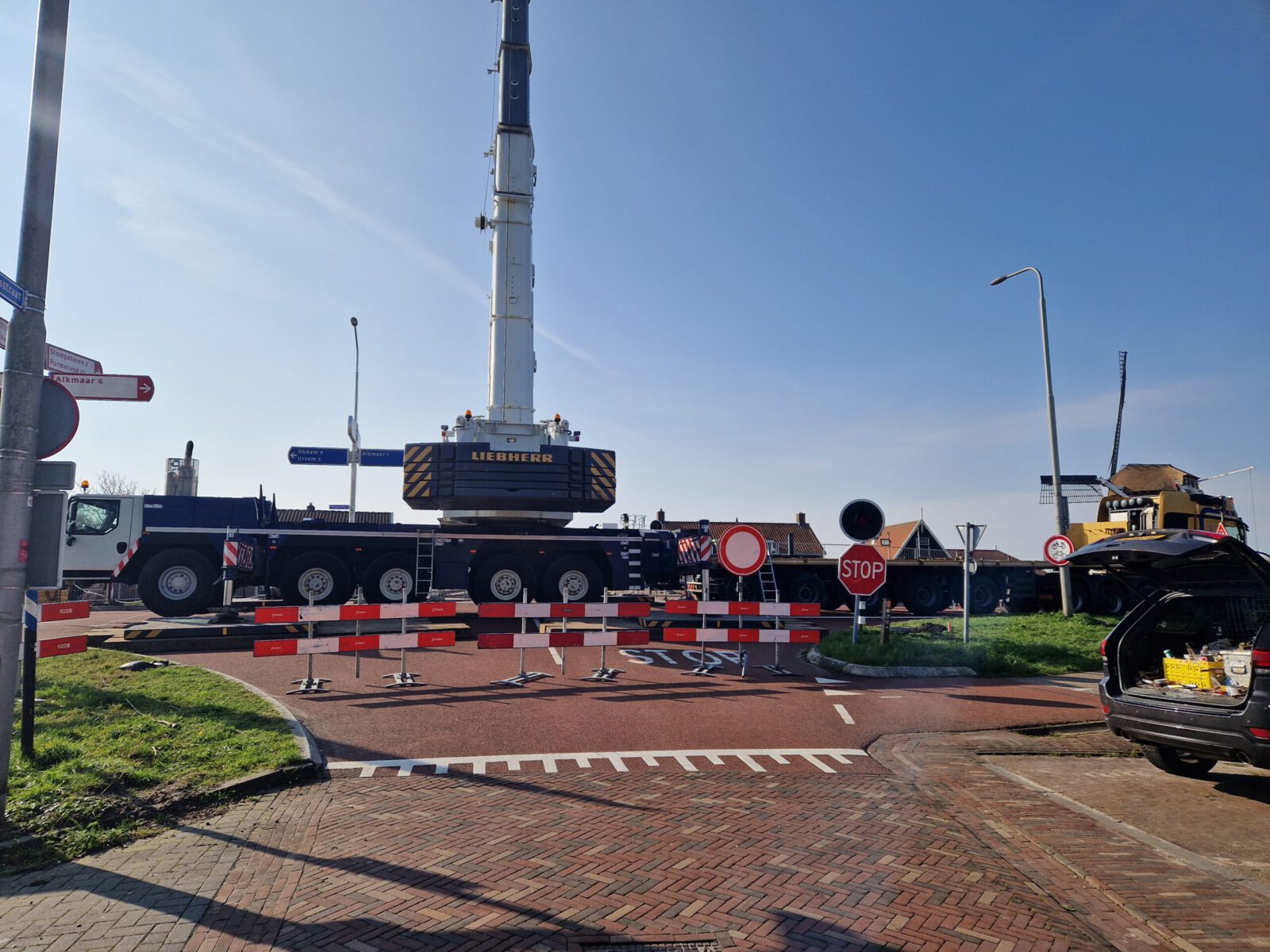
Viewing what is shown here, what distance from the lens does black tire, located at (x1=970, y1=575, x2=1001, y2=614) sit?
21.8m

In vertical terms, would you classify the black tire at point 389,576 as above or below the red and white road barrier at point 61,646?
above

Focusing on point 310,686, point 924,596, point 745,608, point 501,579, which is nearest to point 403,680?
point 310,686

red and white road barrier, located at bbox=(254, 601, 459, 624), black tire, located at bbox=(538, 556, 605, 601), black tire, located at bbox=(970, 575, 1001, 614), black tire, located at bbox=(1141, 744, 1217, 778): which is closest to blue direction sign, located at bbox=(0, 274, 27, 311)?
red and white road barrier, located at bbox=(254, 601, 459, 624)

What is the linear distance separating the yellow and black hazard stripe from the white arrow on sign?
10377 millimetres

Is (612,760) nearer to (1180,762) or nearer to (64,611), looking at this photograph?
(1180,762)

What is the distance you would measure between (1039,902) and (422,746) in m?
5.25

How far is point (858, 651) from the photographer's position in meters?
12.5

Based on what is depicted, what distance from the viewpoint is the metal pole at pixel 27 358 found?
5.35 meters

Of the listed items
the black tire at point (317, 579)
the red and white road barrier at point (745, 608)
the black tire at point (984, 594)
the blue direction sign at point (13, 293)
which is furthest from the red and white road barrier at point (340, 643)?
the black tire at point (984, 594)

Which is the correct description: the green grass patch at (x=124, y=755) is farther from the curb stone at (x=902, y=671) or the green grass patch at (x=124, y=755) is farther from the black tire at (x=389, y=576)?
the curb stone at (x=902, y=671)

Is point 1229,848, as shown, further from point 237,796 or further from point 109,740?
point 109,740

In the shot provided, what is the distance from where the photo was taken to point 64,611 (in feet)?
25.8

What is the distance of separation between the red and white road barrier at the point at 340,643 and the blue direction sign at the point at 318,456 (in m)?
20.9

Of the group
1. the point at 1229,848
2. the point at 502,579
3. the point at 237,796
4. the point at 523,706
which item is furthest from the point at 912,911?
the point at 502,579
